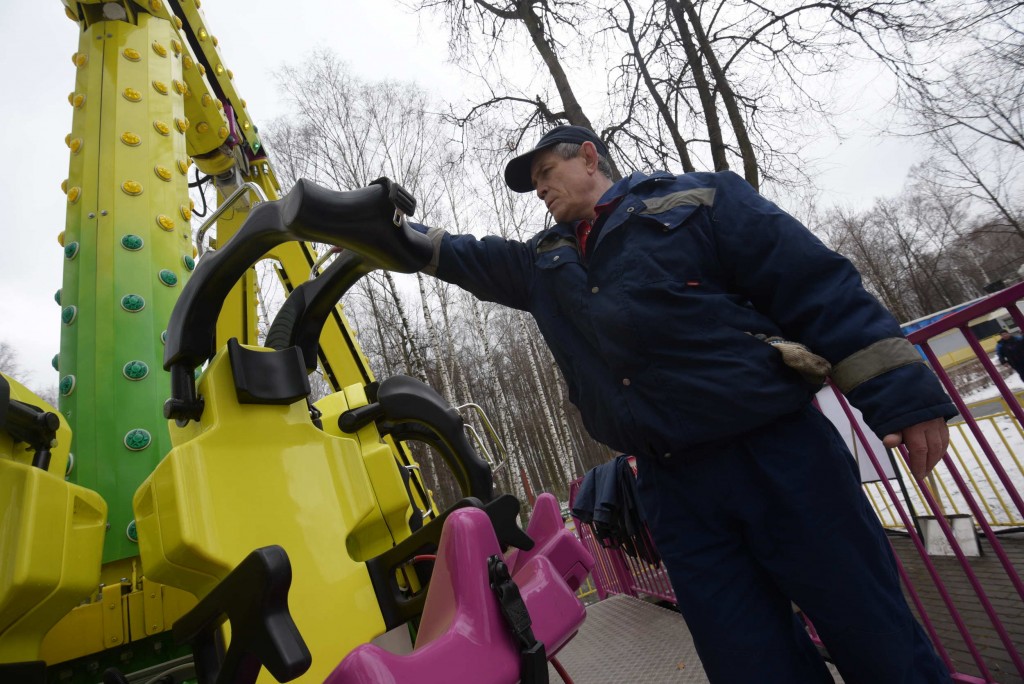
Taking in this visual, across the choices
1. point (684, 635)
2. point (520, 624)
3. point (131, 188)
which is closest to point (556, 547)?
point (520, 624)

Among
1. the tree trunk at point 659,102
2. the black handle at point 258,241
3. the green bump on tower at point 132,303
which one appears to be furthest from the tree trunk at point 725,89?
the green bump on tower at point 132,303

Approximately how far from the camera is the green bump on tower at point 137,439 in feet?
4.92

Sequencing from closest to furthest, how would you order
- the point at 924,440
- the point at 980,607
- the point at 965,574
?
the point at 924,440, the point at 980,607, the point at 965,574

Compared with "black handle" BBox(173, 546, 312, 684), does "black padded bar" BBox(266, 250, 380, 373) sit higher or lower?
higher

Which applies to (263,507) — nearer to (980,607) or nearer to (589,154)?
→ (589,154)

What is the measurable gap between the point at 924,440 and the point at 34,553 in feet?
6.56

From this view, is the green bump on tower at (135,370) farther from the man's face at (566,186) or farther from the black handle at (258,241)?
the man's face at (566,186)

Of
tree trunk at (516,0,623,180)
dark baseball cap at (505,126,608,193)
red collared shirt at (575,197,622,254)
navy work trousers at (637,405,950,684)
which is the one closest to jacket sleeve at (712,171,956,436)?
navy work trousers at (637,405,950,684)

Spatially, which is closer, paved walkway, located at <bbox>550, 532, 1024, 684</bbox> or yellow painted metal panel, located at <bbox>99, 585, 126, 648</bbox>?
yellow painted metal panel, located at <bbox>99, 585, 126, 648</bbox>

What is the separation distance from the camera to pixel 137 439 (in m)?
1.51

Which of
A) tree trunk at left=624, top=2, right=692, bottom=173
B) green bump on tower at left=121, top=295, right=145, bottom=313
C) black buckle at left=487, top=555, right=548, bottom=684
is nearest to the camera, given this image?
black buckle at left=487, top=555, right=548, bottom=684

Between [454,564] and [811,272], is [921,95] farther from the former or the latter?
[454,564]

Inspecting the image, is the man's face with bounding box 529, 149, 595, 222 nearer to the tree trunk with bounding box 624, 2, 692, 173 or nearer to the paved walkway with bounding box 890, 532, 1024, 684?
the paved walkway with bounding box 890, 532, 1024, 684

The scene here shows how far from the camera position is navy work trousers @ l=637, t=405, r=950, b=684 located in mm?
1265
